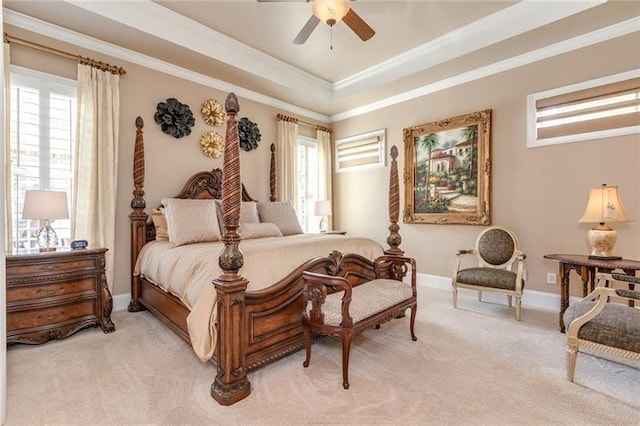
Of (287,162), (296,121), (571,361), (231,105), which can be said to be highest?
(296,121)

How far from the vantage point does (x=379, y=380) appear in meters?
2.16

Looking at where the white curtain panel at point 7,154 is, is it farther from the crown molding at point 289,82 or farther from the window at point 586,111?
the window at point 586,111

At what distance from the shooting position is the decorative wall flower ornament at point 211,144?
4.42 m

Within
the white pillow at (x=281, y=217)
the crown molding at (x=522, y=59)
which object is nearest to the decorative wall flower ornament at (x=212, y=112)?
the white pillow at (x=281, y=217)

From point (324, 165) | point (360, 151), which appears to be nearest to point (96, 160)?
point (324, 165)

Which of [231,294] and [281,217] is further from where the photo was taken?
[281,217]

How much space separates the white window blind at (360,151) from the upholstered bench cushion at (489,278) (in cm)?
248

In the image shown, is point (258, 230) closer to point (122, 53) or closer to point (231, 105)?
point (231, 105)

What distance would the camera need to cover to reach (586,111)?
3.45 meters

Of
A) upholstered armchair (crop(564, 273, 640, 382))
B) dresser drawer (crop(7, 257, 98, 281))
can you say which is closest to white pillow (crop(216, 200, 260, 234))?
dresser drawer (crop(7, 257, 98, 281))

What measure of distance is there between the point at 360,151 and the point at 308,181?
1.14m

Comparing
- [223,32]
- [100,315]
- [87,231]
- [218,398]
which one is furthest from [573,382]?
[223,32]

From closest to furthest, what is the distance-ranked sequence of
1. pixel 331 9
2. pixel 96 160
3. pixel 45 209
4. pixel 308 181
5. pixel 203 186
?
pixel 331 9 → pixel 45 209 → pixel 96 160 → pixel 203 186 → pixel 308 181

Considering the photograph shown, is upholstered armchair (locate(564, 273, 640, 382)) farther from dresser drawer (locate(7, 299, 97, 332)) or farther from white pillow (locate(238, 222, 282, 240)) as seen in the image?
dresser drawer (locate(7, 299, 97, 332))
